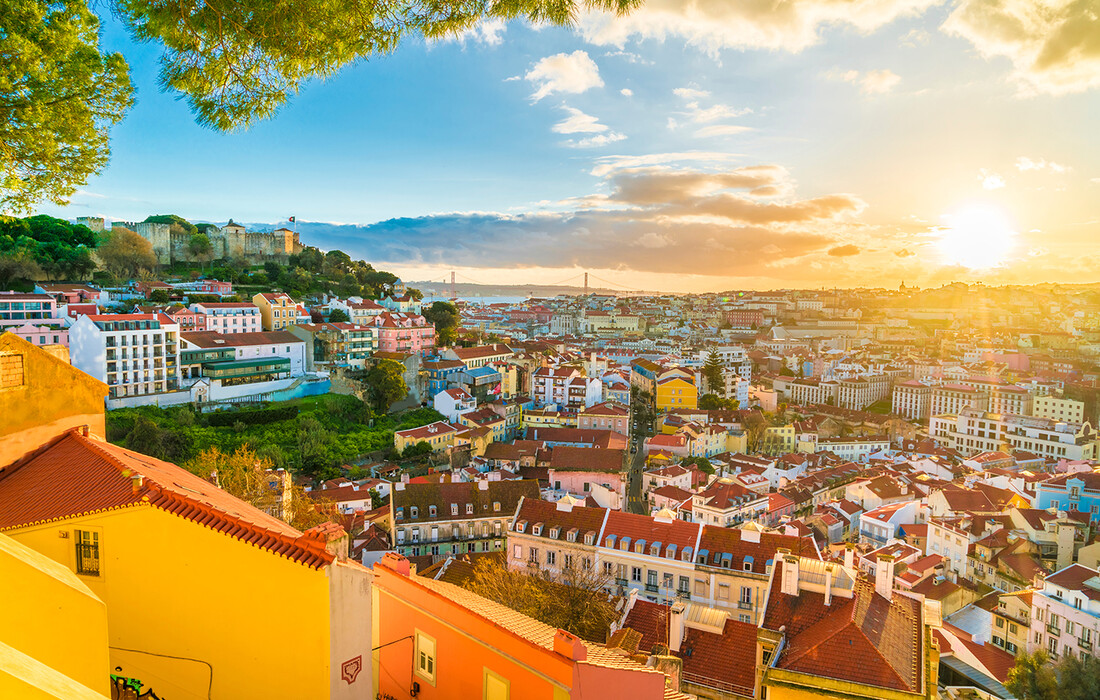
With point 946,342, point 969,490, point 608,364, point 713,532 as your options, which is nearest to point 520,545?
point 713,532

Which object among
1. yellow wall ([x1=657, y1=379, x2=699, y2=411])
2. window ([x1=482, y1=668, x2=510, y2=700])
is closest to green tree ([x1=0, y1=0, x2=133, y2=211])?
window ([x1=482, y1=668, x2=510, y2=700])

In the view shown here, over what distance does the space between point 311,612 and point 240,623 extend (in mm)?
505

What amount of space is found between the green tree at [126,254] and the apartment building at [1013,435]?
5869 cm

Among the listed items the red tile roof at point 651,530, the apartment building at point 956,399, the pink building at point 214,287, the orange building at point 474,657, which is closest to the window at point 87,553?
the orange building at point 474,657

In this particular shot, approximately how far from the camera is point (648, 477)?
2862 cm

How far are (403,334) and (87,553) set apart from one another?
3692 cm

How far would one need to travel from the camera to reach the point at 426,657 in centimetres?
443

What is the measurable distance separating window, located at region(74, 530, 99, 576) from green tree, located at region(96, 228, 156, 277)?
43588mm

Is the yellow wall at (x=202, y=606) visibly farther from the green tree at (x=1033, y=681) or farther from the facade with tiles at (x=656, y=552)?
the green tree at (x=1033, y=681)

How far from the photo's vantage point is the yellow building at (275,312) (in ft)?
125

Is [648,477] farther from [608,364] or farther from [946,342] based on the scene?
[946,342]

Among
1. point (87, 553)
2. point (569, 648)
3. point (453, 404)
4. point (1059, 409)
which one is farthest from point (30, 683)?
point (1059, 409)

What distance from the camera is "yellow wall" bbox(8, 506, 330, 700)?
3801 mm

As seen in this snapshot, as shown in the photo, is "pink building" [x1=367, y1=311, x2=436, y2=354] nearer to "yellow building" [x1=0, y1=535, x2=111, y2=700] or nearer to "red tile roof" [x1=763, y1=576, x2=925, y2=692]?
"red tile roof" [x1=763, y1=576, x2=925, y2=692]
